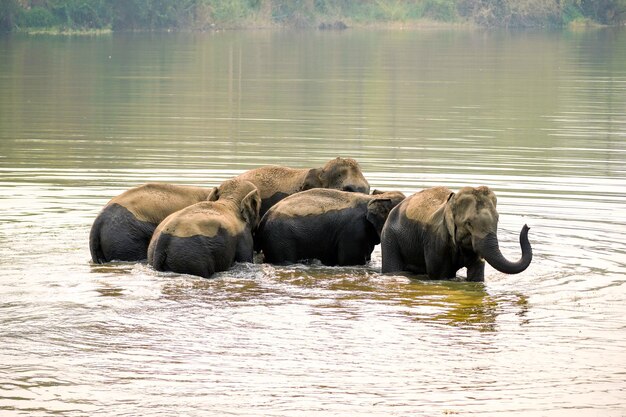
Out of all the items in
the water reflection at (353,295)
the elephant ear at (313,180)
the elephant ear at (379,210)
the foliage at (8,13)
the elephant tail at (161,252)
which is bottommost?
the water reflection at (353,295)

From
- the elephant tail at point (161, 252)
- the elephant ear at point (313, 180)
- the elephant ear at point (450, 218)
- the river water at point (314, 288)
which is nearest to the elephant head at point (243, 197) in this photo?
the river water at point (314, 288)

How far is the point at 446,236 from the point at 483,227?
28.1 inches

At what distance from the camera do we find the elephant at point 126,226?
1538 centimetres

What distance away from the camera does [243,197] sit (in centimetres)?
1549

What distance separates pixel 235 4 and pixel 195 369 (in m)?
110

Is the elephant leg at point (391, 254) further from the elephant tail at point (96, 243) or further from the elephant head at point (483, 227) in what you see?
the elephant tail at point (96, 243)

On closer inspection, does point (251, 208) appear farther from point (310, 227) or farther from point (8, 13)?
point (8, 13)

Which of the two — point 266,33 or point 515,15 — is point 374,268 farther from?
point 515,15

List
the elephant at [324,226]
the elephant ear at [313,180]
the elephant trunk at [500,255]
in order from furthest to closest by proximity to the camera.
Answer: the elephant ear at [313,180] < the elephant at [324,226] < the elephant trunk at [500,255]

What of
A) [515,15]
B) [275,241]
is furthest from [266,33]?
[275,241]

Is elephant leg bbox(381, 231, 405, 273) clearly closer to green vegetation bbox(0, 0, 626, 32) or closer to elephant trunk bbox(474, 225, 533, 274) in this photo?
elephant trunk bbox(474, 225, 533, 274)

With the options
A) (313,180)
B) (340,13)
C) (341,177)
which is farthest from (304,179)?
(340,13)

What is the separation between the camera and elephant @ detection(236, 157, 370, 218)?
1664 cm

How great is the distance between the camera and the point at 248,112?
1503 inches
